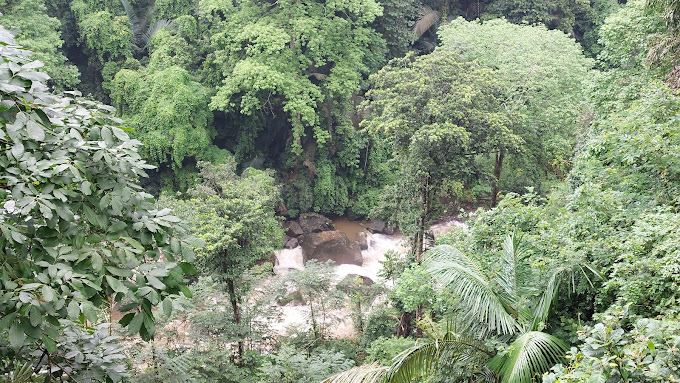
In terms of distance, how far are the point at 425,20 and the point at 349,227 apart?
A: 9.65 metres

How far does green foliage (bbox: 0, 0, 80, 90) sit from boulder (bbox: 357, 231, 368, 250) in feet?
32.7

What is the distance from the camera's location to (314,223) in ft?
58.1

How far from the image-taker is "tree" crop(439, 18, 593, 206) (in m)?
13.5

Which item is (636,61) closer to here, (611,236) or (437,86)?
(437,86)

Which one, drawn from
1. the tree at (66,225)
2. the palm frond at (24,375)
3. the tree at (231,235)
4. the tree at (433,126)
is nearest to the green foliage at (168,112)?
the tree at (231,235)

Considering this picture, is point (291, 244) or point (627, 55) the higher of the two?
point (627, 55)

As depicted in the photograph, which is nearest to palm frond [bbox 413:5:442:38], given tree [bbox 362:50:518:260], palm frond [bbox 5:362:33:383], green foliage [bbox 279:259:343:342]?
tree [bbox 362:50:518:260]

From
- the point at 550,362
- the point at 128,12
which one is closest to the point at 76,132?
the point at 550,362

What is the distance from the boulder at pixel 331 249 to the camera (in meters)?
16.3

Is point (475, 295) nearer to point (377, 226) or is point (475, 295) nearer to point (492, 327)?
point (492, 327)

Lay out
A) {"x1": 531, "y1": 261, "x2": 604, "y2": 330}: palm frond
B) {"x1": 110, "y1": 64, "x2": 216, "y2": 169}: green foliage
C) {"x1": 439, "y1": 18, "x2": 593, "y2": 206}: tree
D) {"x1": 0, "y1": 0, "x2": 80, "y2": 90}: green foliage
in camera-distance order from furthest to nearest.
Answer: {"x1": 110, "y1": 64, "x2": 216, "y2": 169}: green foliage < {"x1": 0, "y1": 0, "x2": 80, "y2": 90}: green foliage < {"x1": 439, "y1": 18, "x2": 593, "y2": 206}: tree < {"x1": 531, "y1": 261, "x2": 604, "y2": 330}: palm frond

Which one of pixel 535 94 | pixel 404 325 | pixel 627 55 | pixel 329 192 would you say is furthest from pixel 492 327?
pixel 329 192

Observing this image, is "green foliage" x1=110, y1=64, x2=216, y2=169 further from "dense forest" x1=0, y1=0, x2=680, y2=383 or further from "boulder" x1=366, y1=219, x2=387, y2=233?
"boulder" x1=366, y1=219, x2=387, y2=233

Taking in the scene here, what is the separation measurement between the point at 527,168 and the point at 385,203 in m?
4.41
